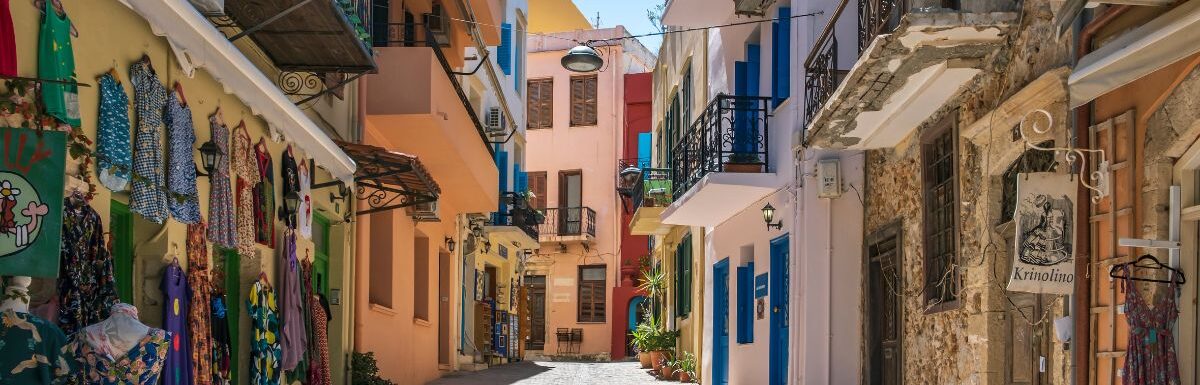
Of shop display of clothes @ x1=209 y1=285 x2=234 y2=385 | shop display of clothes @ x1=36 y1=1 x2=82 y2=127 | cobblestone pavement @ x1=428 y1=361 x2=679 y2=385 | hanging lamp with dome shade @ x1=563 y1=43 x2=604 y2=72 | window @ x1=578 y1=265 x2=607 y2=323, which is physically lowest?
cobblestone pavement @ x1=428 y1=361 x2=679 y2=385

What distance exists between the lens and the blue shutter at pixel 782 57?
48.0 ft

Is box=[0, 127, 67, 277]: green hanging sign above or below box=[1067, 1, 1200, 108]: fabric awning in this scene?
below

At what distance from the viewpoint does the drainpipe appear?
730cm

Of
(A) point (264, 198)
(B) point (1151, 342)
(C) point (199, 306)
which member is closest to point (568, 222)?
(A) point (264, 198)

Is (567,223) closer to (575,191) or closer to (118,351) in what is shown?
(575,191)

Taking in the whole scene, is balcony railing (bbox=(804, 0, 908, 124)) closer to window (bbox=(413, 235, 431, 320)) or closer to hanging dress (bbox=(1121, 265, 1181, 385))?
hanging dress (bbox=(1121, 265, 1181, 385))

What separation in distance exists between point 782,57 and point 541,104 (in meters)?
23.7

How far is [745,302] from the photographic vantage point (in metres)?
17.4

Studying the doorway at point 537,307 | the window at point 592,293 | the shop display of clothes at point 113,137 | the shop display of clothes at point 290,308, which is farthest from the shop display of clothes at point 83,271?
the doorway at point 537,307

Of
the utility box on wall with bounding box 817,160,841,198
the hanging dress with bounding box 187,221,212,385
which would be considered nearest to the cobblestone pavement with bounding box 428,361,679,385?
the utility box on wall with bounding box 817,160,841,198

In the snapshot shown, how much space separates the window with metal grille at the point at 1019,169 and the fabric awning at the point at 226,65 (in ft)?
16.7

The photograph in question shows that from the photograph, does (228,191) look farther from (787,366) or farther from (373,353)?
(787,366)

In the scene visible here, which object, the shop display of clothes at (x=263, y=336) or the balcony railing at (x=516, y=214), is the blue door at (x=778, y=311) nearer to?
the shop display of clothes at (x=263, y=336)

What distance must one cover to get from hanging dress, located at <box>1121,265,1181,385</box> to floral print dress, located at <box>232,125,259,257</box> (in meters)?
6.06
